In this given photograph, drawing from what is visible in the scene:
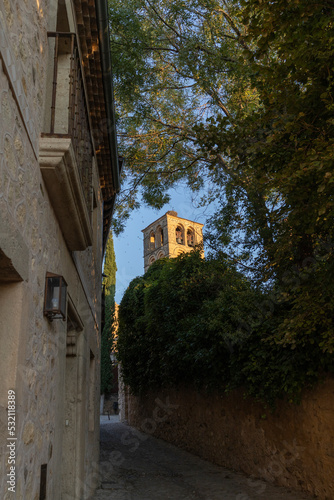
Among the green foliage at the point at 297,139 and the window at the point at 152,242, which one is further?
the window at the point at 152,242

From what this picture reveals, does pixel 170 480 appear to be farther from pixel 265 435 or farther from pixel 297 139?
pixel 297 139

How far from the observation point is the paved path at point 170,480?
659cm

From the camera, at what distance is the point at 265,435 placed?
25.0ft

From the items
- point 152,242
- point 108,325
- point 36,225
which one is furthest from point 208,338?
point 152,242

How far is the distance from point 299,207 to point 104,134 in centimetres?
328

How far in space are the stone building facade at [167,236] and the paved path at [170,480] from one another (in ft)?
101

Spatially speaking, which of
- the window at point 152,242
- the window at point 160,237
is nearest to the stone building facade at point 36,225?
the window at point 160,237

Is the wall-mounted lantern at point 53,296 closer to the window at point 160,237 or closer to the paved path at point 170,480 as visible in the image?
the paved path at point 170,480

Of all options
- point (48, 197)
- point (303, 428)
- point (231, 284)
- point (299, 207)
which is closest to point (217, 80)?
point (231, 284)

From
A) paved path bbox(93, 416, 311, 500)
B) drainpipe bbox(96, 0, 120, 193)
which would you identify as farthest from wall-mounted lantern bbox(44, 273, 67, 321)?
paved path bbox(93, 416, 311, 500)

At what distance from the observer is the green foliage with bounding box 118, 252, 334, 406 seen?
22.4ft

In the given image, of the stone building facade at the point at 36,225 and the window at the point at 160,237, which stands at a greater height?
the window at the point at 160,237

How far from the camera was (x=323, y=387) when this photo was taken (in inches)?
252

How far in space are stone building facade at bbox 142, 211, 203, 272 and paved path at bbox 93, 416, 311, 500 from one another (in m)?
30.7
